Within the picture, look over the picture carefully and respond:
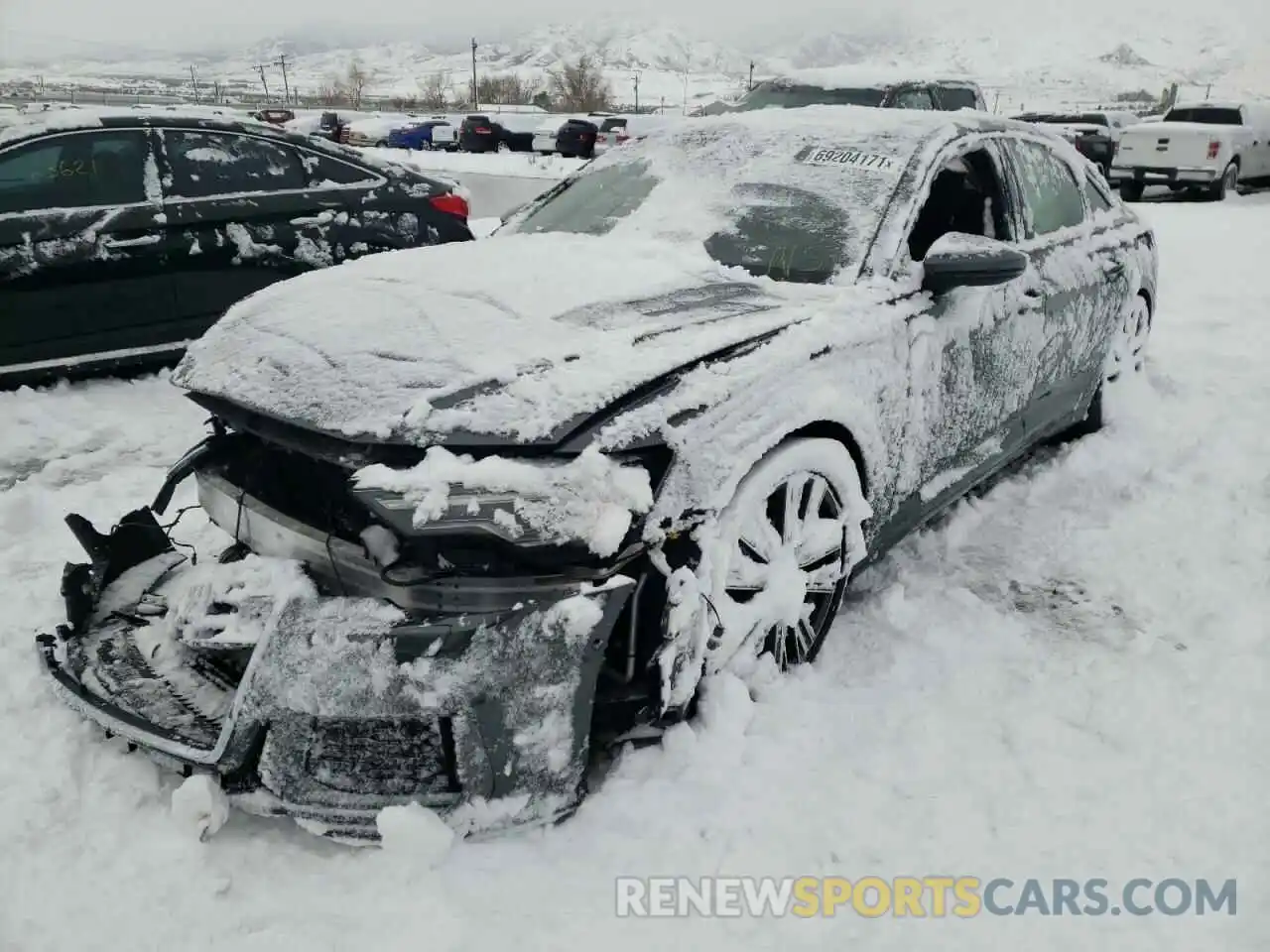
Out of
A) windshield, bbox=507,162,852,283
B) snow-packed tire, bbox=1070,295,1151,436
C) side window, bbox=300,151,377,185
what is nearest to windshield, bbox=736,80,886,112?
side window, bbox=300,151,377,185

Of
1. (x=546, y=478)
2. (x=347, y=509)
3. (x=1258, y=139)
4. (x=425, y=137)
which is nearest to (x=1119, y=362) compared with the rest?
(x=546, y=478)

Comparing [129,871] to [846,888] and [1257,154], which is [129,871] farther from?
[1257,154]

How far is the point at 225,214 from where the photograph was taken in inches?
206

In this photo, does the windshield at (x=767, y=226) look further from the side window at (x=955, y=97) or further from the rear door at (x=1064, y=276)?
the side window at (x=955, y=97)

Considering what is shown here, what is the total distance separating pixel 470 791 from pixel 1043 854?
1.30 m

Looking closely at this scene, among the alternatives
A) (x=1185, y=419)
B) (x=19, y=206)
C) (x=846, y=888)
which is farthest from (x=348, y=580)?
(x=1185, y=419)

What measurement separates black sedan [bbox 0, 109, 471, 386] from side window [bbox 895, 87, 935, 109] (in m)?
6.57

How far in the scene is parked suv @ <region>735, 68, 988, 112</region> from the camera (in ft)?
33.1

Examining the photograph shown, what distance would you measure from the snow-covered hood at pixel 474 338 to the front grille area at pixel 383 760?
2.03ft

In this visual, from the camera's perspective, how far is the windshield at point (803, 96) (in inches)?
398

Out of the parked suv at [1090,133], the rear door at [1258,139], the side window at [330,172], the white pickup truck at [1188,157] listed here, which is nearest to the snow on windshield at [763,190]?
the side window at [330,172]

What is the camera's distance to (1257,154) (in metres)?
16.1

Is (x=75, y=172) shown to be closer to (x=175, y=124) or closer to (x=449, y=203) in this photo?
(x=175, y=124)

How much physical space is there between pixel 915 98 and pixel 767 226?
8.14 metres
